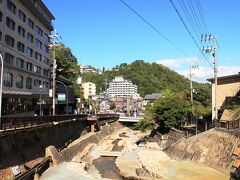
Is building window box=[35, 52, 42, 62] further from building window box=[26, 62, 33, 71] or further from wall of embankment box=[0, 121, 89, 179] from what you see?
wall of embankment box=[0, 121, 89, 179]

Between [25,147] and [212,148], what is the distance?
19178mm

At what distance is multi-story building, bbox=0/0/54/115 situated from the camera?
51750 mm

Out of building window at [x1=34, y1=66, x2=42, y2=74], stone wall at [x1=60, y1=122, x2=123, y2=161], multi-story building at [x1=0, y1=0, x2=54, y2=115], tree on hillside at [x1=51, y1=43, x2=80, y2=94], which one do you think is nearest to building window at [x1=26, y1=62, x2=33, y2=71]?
multi-story building at [x1=0, y1=0, x2=54, y2=115]

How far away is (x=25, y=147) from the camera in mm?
33562

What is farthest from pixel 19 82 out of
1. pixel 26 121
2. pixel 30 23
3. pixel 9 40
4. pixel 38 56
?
pixel 26 121

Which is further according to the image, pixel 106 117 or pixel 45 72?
pixel 106 117

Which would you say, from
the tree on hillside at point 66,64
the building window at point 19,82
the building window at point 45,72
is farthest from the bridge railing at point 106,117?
the building window at point 19,82

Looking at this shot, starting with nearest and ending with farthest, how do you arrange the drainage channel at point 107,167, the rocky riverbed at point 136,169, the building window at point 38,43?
1. the rocky riverbed at point 136,169
2. the drainage channel at point 107,167
3. the building window at point 38,43

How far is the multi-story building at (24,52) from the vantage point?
170 feet

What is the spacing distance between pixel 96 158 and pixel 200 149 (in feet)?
68.2

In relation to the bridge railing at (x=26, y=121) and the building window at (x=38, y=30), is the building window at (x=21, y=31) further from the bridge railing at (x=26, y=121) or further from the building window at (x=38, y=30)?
the bridge railing at (x=26, y=121)

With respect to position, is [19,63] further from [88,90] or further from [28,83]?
[88,90]

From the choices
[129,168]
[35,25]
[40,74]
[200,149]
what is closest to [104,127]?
[40,74]

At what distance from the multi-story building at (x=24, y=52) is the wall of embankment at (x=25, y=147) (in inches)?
415
